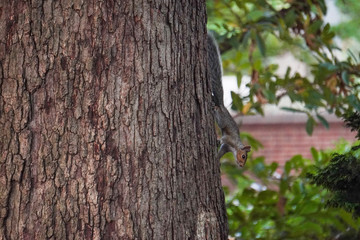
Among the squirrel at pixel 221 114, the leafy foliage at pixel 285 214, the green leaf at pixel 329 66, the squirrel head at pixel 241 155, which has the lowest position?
the leafy foliage at pixel 285 214

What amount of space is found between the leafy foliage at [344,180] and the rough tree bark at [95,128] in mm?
581

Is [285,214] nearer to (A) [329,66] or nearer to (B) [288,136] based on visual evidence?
(A) [329,66]

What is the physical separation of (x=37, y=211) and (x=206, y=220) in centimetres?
49

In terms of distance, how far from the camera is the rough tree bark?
1.52 metres

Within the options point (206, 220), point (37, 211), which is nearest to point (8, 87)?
point (37, 211)

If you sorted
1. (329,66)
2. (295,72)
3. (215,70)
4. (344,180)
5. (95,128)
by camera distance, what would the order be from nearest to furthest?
(95,128) < (344,180) < (215,70) < (329,66) < (295,72)

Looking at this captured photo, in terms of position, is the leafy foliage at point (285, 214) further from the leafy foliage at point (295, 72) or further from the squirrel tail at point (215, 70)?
the squirrel tail at point (215, 70)

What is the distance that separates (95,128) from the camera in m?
1.54

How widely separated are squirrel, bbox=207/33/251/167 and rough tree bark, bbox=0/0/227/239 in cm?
85

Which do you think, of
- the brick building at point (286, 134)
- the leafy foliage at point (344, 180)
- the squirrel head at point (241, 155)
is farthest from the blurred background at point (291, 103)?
the brick building at point (286, 134)

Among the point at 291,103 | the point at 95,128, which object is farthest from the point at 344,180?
the point at 291,103

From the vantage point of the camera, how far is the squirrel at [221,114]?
257 centimetres

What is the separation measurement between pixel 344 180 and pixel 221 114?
32.4 inches

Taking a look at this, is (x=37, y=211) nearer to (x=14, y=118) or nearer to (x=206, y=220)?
(x=14, y=118)
